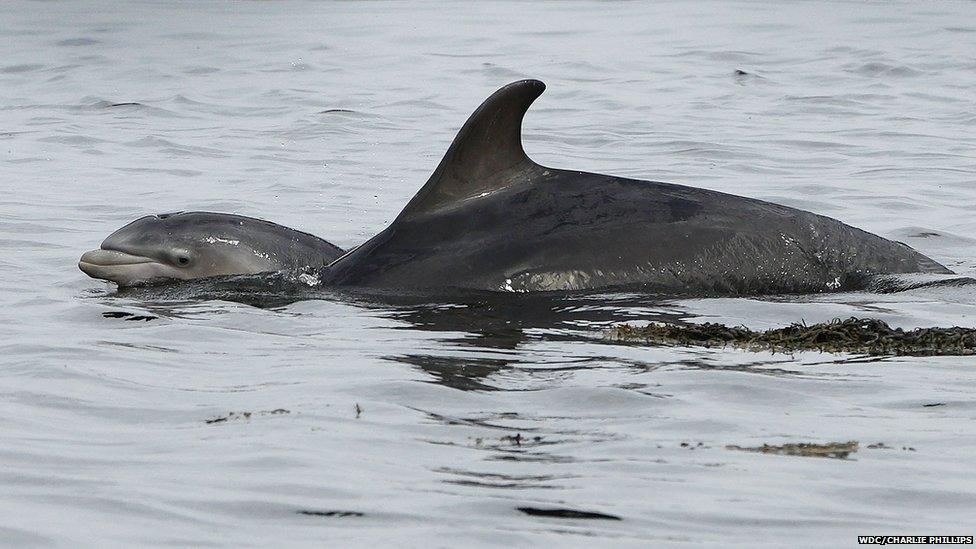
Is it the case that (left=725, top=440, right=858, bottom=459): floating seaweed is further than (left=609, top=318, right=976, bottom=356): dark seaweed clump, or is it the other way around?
(left=609, top=318, right=976, bottom=356): dark seaweed clump

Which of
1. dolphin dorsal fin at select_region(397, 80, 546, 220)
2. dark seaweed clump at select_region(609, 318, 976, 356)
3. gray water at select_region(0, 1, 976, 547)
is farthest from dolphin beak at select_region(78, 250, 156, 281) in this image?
dark seaweed clump at select_region(609, 318, 976, 356)

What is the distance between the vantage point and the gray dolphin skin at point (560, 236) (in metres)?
9.03

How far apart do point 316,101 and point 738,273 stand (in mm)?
15489

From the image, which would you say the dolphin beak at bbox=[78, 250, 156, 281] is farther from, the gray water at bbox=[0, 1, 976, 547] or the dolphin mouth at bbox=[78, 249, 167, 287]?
the gray water at bbox=[0, 1, 976, 547]

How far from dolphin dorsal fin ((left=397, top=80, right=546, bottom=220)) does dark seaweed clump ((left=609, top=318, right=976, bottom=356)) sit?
4.83 feet

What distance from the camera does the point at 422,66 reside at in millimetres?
27750

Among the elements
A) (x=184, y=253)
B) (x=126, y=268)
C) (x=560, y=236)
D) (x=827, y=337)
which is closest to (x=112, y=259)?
(x=126, y=268)

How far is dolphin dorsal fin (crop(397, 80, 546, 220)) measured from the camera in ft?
29.2

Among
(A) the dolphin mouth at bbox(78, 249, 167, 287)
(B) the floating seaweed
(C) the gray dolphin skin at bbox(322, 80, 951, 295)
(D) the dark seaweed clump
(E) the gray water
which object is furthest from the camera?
(A) the dolphin mouth at bbox(78, 249, 167, 287)

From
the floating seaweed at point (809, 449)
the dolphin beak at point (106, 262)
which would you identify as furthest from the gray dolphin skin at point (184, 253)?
the floating seaweed at point (809, 449)

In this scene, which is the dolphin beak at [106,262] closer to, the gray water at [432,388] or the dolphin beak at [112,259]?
the dolphin beak at [112,259]

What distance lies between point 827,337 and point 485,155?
7.60ft

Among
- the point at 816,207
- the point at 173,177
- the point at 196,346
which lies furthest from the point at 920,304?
the point at 173,177

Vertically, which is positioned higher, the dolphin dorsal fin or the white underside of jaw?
the dolphin dorsal fin
